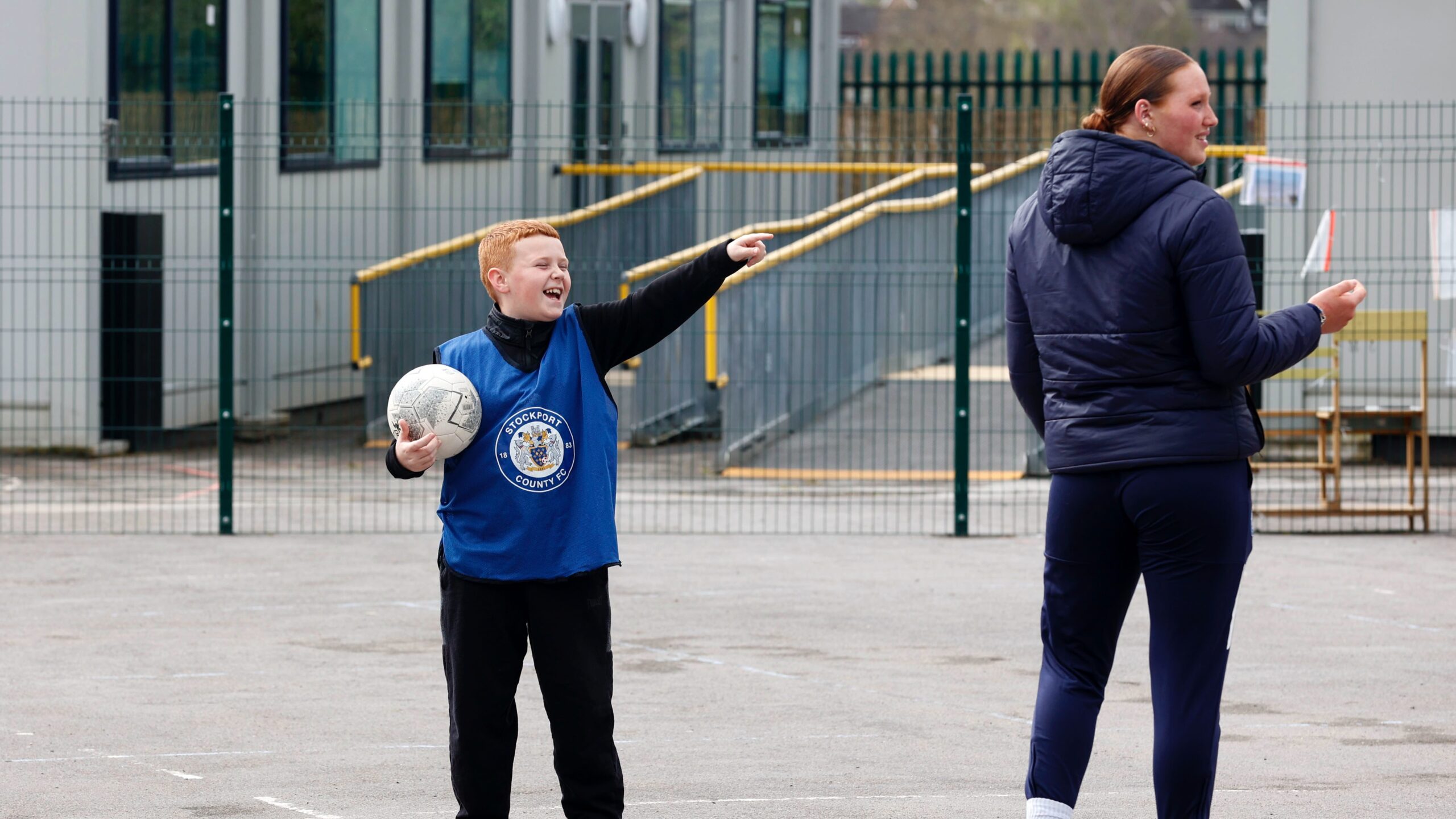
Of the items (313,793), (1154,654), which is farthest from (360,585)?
(1154,654)

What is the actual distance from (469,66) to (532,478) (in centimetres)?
1604

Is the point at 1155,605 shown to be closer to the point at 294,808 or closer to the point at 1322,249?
the point at 294,808

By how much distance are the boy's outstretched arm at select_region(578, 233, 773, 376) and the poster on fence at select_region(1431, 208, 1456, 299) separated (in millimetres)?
8299

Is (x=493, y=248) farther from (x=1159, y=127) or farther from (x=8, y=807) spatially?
(x=8, y=807)

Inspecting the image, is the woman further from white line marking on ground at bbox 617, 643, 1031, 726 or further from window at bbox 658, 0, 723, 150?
window at bbox 658, 0, 723, 150

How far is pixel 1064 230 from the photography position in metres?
4.48

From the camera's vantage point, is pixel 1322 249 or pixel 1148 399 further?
pixel 1322 249

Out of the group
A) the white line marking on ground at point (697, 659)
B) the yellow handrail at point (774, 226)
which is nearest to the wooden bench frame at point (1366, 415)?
the yellow handrail at point (774, 226)

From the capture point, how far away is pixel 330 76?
17.9 metres

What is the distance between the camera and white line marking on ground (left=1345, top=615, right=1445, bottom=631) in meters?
8.77

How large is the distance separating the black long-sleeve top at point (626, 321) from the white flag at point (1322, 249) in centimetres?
755

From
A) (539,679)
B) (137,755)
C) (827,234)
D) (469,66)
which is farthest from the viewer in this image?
(469,66)

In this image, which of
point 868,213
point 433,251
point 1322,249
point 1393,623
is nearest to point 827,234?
point 868,213

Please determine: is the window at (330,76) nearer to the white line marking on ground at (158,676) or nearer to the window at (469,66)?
the window at (469,66)
